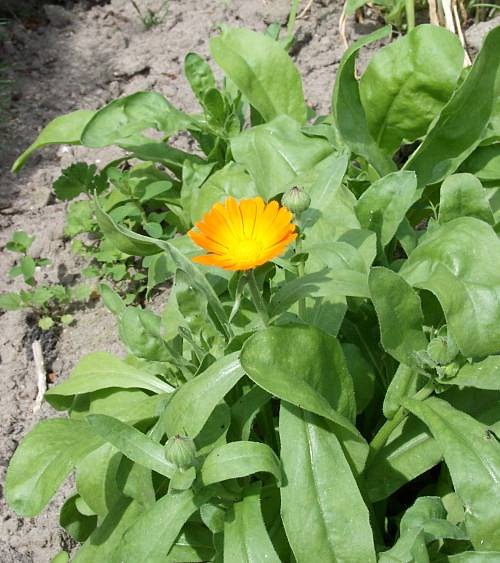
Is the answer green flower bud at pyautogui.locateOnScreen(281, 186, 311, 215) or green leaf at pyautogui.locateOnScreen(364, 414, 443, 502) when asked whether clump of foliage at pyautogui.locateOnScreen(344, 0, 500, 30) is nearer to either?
green flower bud at pyautogui.locateOnScreen(281, 186, 311, 215)

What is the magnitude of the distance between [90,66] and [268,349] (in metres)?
2.70

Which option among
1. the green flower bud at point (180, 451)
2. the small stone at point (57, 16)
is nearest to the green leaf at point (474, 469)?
the green flower bud at point (180, 451)

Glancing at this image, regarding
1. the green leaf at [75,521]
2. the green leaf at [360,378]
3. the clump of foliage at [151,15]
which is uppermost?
the clump of foliage at [151,15]

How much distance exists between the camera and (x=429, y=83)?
245 centimetres

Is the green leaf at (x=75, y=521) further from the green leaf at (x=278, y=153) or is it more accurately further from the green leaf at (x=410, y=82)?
the green leaf at (x=410, y=82)

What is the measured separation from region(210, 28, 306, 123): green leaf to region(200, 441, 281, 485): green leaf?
1.46m

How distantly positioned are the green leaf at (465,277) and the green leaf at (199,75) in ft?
3.96

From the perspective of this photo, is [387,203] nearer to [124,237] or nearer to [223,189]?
[223,189]

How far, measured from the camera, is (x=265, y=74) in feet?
9.00

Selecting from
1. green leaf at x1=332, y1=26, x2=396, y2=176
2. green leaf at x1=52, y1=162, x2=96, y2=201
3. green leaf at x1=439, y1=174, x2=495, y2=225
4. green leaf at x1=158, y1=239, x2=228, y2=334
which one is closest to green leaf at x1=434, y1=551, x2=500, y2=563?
green leaf at x1=158, y1=239, x2=228, y2=334

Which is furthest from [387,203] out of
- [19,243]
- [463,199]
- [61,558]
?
[19,243]

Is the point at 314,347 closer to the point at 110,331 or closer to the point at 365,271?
the point at 365,271

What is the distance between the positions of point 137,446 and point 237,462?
0.24 m

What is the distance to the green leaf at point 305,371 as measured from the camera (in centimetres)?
155
